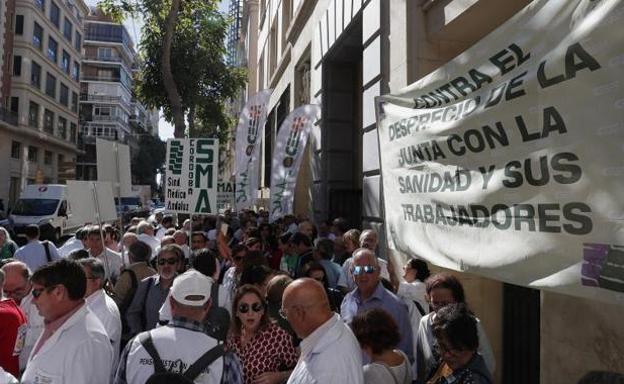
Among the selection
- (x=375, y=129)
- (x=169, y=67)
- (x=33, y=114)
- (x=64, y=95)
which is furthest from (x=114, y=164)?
(x=64, y=95)

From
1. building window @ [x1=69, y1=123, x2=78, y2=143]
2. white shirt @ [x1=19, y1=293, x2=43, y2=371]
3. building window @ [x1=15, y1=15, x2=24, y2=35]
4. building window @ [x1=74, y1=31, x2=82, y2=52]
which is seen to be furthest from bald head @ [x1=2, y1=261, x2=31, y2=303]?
building window @ [x1=74, y1=31, x2=82, y2=52]

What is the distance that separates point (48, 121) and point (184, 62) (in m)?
30.5

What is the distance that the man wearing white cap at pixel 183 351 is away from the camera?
2.50 meters

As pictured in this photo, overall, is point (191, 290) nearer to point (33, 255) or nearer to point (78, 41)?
point (33, 255)

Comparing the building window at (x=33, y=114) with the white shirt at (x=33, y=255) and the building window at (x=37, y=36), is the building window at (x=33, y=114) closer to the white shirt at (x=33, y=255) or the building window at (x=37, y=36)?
the building window at (x=37, y=36)

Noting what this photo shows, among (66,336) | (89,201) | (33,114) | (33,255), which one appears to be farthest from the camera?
(33,114)

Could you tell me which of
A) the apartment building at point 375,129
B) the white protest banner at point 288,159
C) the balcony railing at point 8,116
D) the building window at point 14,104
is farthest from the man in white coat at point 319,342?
the building window at point 14,104

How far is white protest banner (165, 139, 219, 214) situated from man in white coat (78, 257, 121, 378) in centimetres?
330

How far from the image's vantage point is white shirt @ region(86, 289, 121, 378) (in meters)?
3.58

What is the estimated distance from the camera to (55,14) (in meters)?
47.2

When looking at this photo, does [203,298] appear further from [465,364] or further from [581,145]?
[581,145]

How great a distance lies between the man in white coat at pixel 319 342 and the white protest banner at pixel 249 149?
7.51 m

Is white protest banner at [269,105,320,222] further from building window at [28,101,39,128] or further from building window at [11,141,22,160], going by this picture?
building window at [28,101,39,128]

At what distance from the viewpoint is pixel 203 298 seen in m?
2.77
